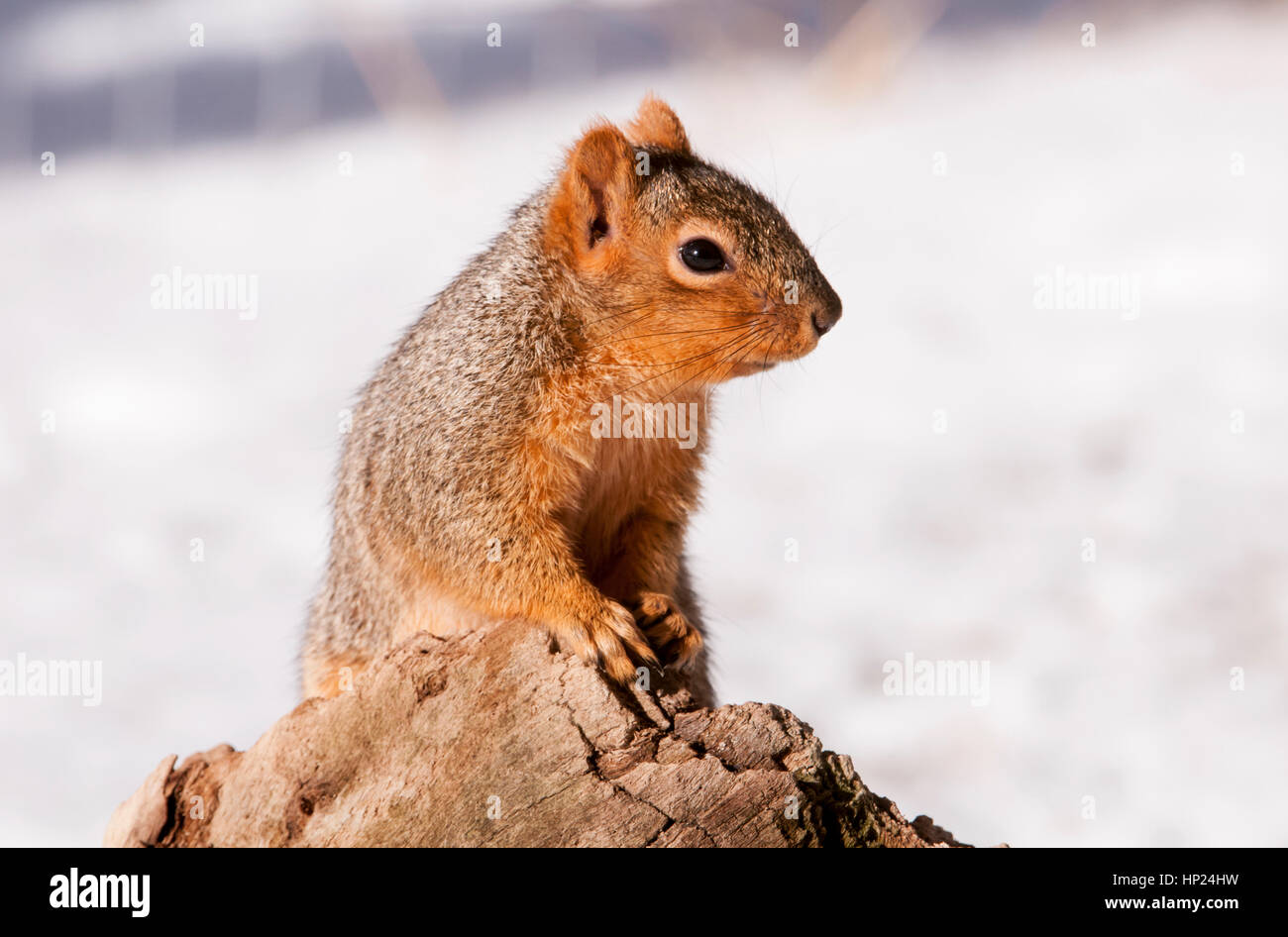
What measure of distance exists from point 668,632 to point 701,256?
0.81m

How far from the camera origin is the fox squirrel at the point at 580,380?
2.65 meters

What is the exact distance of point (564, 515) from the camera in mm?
2820

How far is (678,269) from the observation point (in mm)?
2717

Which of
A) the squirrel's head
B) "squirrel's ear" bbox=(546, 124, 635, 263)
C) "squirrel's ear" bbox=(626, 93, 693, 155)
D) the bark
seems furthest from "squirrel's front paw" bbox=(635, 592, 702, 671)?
"squirrel's ear" bbox=(626, 93, 693, 155)

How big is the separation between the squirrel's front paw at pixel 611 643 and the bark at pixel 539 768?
6 cm

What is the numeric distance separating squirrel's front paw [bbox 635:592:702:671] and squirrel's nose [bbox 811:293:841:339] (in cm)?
68

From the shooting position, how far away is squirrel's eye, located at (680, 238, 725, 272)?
8.91 ft

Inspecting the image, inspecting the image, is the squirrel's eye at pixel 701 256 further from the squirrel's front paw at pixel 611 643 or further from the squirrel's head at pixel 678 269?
the squirrel's front paw at pixel 611 643

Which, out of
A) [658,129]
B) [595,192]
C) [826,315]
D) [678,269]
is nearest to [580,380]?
[678,269]

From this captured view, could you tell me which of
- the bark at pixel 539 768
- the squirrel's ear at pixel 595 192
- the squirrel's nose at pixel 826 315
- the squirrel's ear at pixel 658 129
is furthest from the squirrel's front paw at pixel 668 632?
the squirrel's ear at pixel 658 129
